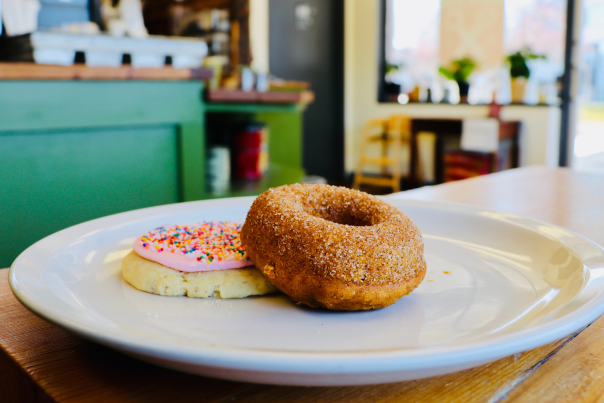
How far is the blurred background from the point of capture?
1.74 meters

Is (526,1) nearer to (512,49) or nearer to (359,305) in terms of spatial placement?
(512,49)

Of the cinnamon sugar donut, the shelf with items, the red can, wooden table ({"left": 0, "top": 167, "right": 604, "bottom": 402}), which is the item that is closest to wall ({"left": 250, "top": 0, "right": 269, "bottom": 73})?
the shelf with items

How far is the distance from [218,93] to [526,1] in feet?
13.0

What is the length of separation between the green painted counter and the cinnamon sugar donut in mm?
1334

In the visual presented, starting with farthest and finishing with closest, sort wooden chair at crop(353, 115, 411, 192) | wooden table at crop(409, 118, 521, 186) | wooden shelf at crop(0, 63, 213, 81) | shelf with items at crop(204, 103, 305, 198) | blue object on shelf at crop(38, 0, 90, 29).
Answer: wooden chair at crop(353, 115, 411, 192), wooden table at crop(409, 118, 521, 186), blue object on shelf at crop(38, 0, 90, 29), shelf with items at crop(204, 103, 305, 198), wooden shelf at crop(0, 63, 213, 81)

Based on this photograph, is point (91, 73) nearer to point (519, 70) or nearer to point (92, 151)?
point (92, 151)

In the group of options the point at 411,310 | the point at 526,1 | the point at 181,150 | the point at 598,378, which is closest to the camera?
the point at 598,378

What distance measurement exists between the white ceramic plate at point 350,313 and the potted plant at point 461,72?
4.53m

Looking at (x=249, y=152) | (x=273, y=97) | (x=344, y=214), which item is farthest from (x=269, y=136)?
(x=344, y=214)

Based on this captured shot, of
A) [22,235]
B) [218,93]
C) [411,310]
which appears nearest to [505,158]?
[218,93]

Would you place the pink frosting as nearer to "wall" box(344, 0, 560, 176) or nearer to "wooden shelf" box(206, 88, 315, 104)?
"wooden shelf" box(206, 88, 315, 104)

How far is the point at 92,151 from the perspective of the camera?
5.98 ft

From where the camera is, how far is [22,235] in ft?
5.43

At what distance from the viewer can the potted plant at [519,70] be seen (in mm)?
4574
